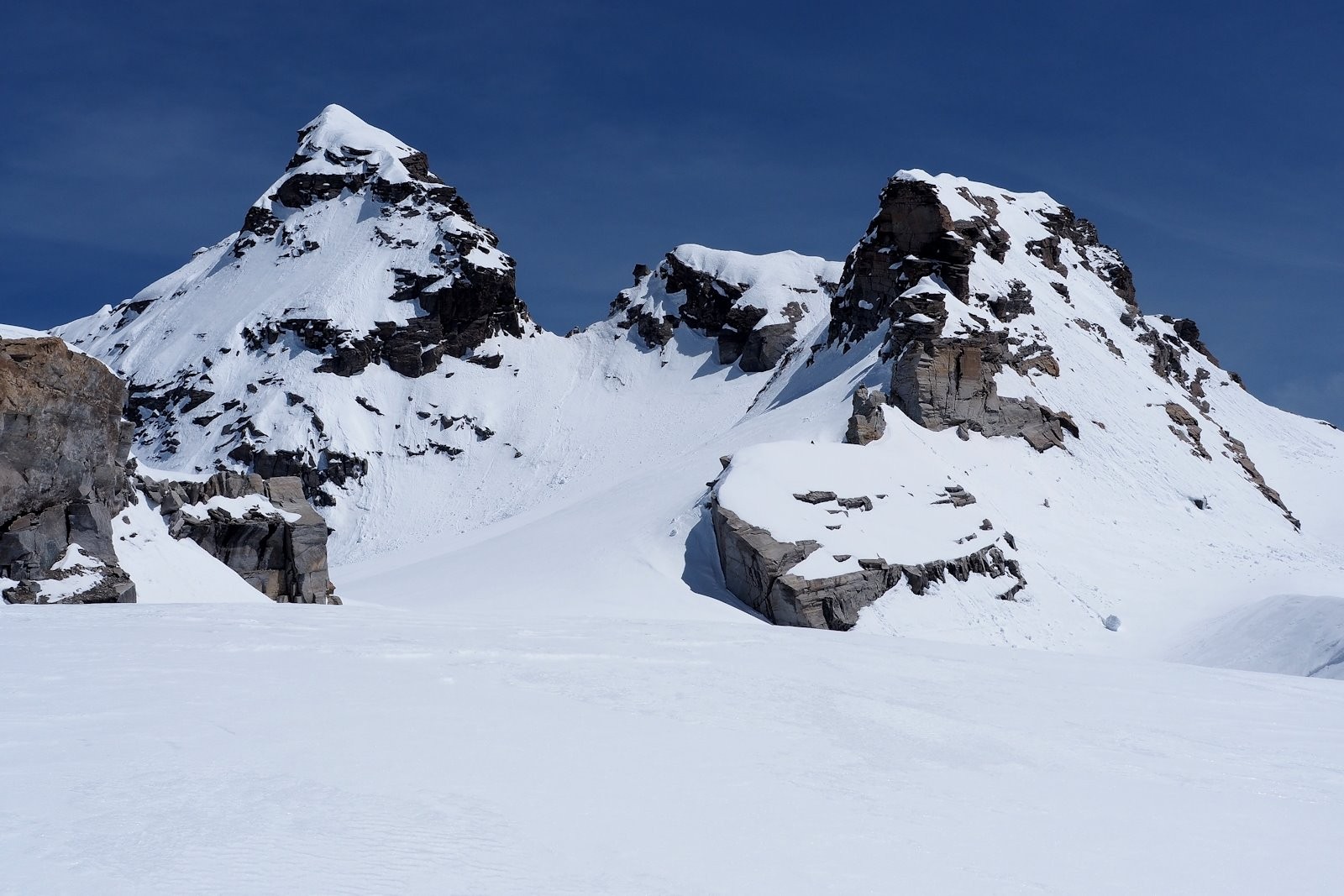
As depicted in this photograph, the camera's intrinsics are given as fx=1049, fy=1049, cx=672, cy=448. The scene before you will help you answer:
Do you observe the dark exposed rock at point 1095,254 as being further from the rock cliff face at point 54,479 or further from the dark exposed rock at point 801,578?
the rock cliff face at point 54,479

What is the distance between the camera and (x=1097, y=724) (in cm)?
853

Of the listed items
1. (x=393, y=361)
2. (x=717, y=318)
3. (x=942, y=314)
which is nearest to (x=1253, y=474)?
(x=942, y=314)

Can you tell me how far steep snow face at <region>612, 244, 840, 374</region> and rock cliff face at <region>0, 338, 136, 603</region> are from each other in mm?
54884

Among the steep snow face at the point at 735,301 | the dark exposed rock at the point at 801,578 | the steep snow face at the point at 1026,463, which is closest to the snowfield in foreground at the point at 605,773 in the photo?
the dark exposed rock at the point at 801,578

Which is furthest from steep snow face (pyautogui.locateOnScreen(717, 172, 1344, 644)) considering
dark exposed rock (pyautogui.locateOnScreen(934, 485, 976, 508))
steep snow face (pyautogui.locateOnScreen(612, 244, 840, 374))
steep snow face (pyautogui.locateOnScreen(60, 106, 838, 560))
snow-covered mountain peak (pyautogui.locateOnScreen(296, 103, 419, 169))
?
snow-covered mountain peak (pyautogui.locateOnScreen(296, 103, 419, 169))

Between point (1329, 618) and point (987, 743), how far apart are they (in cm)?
1457

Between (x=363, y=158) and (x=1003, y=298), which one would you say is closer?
(x=1003, y=298)

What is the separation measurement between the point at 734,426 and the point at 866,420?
14.1 m

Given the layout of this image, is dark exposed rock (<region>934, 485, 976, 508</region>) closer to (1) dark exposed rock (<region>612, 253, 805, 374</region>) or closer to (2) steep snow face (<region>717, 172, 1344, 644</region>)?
(2) steep snow face (<region>717, 172, 1344, 644</region>)

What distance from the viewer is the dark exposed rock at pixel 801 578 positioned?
827 inches

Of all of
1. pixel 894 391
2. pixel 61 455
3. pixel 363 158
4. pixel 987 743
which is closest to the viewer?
pixel 987 743

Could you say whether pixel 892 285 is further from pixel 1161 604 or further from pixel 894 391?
pixel 1161 604

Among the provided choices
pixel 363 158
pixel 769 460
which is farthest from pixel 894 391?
pixel 363 158

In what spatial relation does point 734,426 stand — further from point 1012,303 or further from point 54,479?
point 54,479
